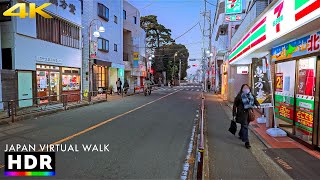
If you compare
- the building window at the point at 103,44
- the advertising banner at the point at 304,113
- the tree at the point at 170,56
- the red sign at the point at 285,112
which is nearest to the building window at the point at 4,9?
the building window at the point at 103,44

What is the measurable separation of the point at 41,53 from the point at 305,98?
50.1ft

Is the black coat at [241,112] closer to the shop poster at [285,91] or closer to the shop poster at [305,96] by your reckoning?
the shop poster at [305,96]

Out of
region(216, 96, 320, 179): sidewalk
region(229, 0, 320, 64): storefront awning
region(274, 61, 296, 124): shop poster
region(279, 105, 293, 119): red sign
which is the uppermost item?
region(229, 0, 320, 64): storefront awning

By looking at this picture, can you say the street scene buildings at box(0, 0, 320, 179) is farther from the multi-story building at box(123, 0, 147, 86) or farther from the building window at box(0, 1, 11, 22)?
the multi-story building at box(123, 0, 147, 86)

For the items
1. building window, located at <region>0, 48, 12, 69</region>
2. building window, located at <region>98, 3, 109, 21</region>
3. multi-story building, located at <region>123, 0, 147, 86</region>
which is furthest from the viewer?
multi-story building, located at <region>123, 0, 147, 86</region>

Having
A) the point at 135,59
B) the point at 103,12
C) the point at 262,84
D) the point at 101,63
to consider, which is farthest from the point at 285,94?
the point at 135,59

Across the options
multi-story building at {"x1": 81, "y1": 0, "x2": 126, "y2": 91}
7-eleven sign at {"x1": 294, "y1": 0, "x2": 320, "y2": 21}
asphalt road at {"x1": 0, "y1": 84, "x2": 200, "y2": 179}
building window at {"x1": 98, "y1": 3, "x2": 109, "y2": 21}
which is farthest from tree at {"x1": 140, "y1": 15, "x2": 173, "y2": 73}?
7-eleven sign at {"x1": 294, "y1": 0, "x2": 320, "y2": 21}

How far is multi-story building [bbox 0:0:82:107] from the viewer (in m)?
14.2

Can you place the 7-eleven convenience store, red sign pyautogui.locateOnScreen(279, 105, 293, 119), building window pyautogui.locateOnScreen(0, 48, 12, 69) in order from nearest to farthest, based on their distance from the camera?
the 7-eleven convenience store
red sign pyautogui.locateOnScreen(279, 105, 293, 119)
building window pyautogui.locateOnScreen(0, 48, 12, 69)

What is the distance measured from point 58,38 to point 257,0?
13.6 metres

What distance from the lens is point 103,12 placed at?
95.6 ft

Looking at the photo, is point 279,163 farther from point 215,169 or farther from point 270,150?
point 215,169

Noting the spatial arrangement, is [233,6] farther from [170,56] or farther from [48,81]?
[170,56]

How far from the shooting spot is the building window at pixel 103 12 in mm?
28328
